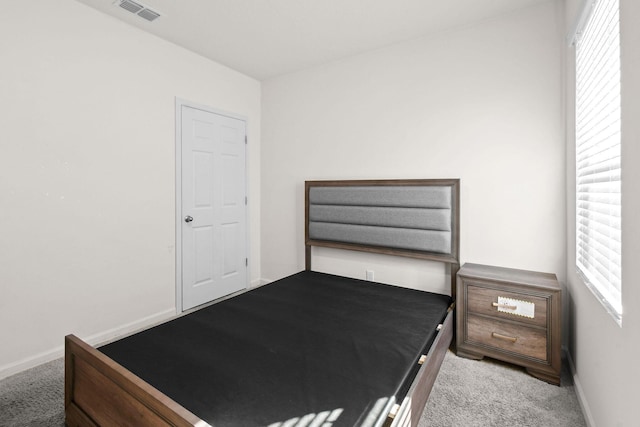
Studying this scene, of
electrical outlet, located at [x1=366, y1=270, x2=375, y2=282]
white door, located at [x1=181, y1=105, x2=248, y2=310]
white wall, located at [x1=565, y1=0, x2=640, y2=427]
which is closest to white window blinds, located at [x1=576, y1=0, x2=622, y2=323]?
white wall, located at [x1=565, y1=0, x2=640, y2=427]

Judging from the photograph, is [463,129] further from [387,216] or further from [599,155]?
[599,155]

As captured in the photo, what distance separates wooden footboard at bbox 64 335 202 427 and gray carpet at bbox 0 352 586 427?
45 cm

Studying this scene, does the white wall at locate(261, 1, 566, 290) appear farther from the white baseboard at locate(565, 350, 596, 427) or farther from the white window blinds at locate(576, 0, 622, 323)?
the white baseboard at locate(565, 350, 596, 427)

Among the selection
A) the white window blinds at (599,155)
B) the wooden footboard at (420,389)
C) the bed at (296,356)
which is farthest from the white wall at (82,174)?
the white window blinds at (599,155)

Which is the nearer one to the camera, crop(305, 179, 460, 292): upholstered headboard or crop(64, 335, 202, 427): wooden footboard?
crop(64, 335, 202, 427): wooden footboard

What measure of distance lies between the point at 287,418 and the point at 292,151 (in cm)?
310

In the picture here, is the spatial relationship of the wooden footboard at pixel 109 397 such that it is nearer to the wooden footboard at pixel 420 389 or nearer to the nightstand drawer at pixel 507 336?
the wooden footboard at pixel 420 389

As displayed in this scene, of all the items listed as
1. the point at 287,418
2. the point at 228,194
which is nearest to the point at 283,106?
the point at 228,194

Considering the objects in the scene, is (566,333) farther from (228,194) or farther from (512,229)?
(228,194)

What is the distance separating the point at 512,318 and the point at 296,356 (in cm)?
156

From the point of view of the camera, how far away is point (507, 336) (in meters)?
2.23

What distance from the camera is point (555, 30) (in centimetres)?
242

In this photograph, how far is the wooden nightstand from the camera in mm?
2094

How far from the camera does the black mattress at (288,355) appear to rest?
1.27 meters
